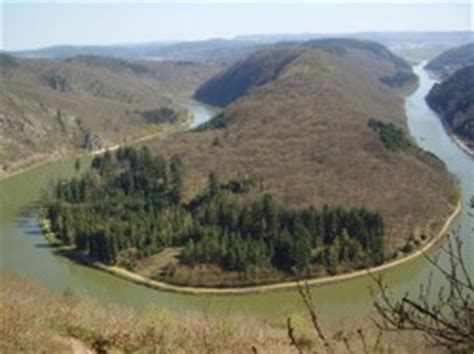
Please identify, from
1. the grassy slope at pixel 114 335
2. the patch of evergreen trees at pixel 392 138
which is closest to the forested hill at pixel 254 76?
the patch of evergreen trees at pixel 392 138

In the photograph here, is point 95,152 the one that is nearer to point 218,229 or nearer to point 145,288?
point 218,229

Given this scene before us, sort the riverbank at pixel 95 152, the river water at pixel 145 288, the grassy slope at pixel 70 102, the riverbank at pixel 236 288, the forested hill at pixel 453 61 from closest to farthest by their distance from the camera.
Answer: the river water at pixel 145 288
the riverbank at pixel 236 288
the riverbank at pixel 95 152
the grassy slope at pixel 70 102
the forested hill at pixel 453 61

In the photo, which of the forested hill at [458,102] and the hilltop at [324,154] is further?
the forested hill at [458,102]

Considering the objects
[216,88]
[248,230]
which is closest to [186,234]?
[248,230]

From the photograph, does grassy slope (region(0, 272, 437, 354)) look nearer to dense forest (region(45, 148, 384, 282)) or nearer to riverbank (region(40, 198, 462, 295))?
riverbank (region(40, 198, 462, 295))

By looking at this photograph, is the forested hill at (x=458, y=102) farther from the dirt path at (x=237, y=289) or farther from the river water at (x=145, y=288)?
the dirt path at (x=237, y=289)

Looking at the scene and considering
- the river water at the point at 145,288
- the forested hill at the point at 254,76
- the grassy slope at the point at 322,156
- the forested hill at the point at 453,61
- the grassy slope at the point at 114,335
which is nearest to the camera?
the grassy slope at the point at 114,335
